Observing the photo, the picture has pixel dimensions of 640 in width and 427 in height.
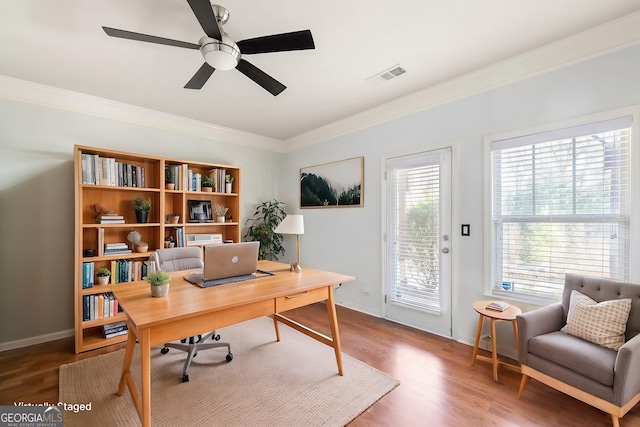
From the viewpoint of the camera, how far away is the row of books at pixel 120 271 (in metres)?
2.81

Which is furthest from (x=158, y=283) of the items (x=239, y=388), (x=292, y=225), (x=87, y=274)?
(x=87, y=274)

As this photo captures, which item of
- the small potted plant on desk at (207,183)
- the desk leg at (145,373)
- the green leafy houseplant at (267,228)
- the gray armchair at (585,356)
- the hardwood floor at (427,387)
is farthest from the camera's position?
the green leafy houseplant at (267,228)

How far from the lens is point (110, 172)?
299 cm

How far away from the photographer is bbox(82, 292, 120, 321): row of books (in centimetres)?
279

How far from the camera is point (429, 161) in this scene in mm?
3064

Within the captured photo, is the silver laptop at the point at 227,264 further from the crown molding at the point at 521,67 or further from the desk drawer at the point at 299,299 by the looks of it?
the crown molding at the point at 521,67

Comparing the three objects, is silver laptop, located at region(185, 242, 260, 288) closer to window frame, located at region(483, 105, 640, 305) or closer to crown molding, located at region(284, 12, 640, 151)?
window frame, located at region(483, 105, 640, 305)

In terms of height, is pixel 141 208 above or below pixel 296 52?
below

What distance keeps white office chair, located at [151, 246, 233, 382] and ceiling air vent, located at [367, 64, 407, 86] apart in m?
2.39

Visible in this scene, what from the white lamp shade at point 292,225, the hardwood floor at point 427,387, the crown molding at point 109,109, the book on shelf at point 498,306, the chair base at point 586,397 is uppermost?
the crown molding at point 109,109

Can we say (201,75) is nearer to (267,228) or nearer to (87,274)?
(87,274)

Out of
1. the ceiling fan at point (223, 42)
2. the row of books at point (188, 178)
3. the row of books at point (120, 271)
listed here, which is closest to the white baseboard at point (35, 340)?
the row of books at point (120, 271)

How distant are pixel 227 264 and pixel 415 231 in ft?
6.94

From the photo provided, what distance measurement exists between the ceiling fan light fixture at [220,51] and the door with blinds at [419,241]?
215 cm
